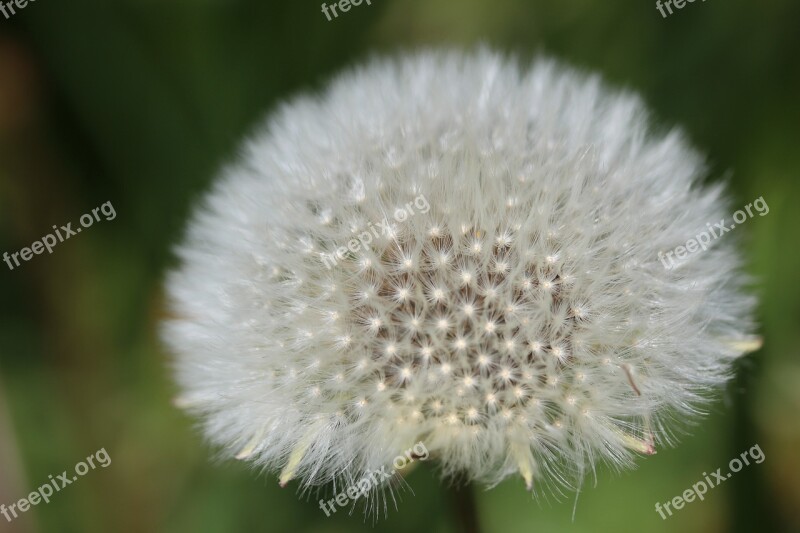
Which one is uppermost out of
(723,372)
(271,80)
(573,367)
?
(271,80)

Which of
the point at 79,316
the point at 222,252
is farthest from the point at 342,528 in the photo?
the point at 79,316

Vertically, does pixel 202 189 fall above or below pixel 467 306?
above

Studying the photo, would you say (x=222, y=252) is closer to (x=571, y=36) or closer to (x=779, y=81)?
(x=571, y=36)

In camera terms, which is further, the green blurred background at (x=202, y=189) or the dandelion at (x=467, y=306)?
the green blurred background at (x=202, y=189)

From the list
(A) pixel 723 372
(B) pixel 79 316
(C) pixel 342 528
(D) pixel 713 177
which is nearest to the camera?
(A) pixel 723 372

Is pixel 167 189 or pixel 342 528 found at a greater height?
pixel 167 189

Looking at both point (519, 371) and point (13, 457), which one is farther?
point (13, 457)
